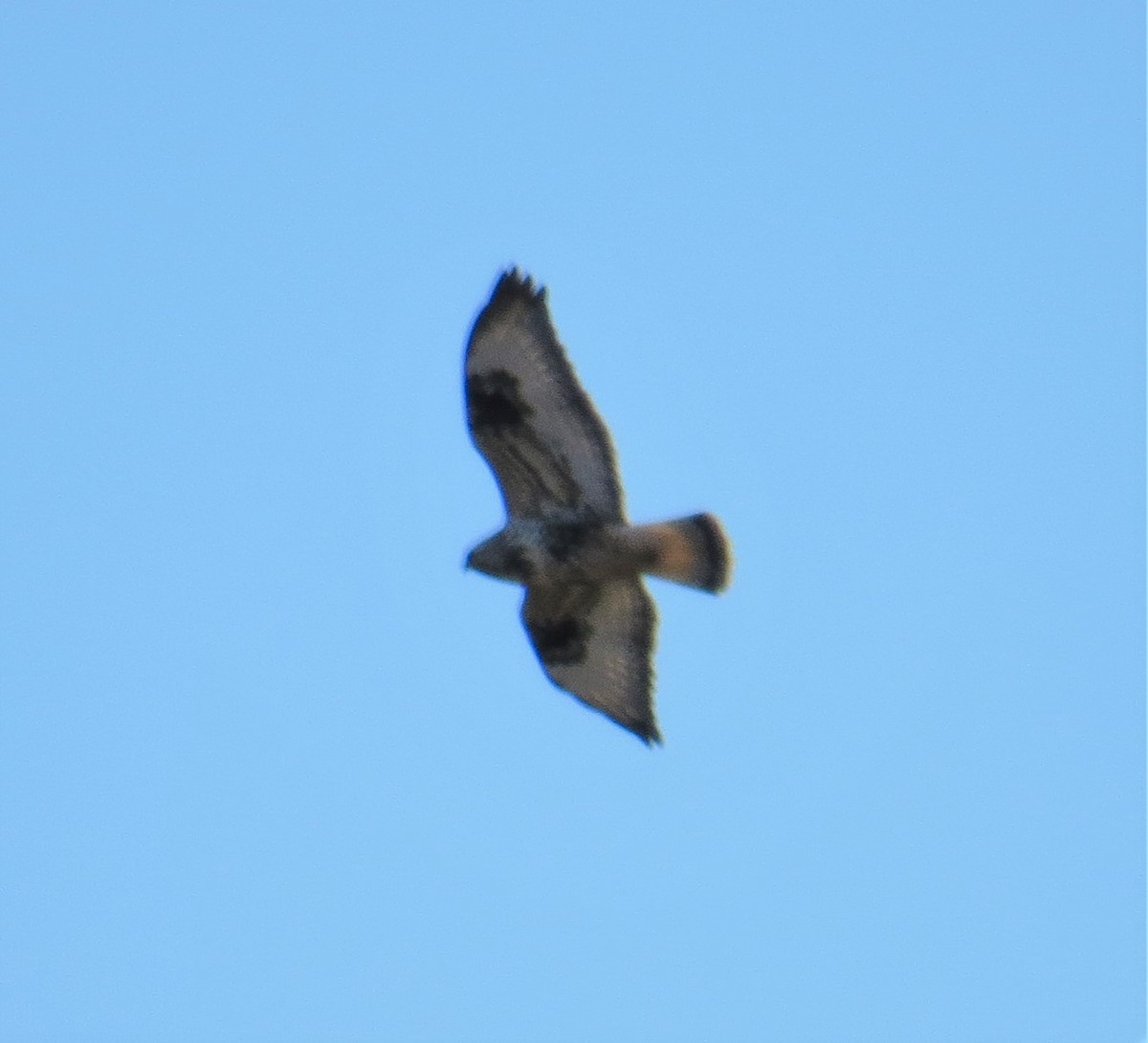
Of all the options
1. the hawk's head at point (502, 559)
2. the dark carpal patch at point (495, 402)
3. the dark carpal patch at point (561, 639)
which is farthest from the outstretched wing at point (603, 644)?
the dark carpal patch at point (495, 402)

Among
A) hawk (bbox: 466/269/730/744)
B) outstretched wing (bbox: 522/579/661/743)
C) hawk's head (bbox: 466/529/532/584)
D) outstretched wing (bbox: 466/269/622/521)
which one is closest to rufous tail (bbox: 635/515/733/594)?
hawk (bbox: 466/269/730/744)

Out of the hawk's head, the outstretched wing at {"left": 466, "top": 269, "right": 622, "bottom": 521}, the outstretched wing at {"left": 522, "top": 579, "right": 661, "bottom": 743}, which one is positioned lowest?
the outstretched wing at {"left": 522, "top": 579, "right": 661, "bottom": 743}

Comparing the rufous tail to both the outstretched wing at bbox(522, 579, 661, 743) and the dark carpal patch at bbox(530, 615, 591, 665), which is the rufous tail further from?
the dark carpal patch at bbox(530, 615, 591, 665)

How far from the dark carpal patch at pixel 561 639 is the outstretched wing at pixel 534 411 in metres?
0.84

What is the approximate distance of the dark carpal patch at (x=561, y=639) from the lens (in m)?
15.4

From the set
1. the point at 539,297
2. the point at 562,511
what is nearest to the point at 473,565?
the point at 562,511

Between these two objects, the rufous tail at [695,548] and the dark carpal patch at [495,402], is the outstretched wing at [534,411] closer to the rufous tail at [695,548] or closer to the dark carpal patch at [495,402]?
the dark carpal patch at [495,402]

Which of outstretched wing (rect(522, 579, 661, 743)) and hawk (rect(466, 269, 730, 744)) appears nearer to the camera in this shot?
hawk (rect(466, 269, 730, 744))

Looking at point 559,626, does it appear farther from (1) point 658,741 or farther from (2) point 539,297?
(2) point 539,297

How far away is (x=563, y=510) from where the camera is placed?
14836 millimetres

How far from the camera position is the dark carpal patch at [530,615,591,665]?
50.5ft

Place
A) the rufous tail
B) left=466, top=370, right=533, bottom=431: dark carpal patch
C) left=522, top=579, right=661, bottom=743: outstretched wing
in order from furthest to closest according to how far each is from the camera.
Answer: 1. left=522, top=579, right=661, bottom=743: outstretched wing
2. left=466, top=370, right=533, bottom=431: dark carpal patch
3. the rufous tail

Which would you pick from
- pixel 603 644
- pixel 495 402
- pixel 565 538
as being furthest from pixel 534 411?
pixel 603 644

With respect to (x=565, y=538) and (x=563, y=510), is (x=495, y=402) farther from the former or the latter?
(x=565, y=538)
